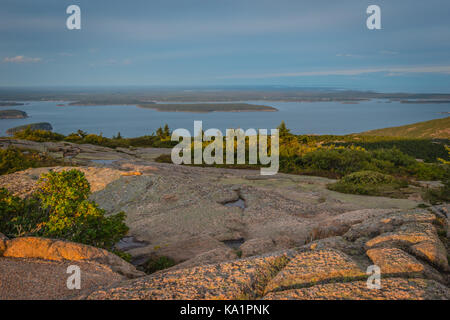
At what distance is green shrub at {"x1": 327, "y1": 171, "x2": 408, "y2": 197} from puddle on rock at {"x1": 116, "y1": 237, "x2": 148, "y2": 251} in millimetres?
8248

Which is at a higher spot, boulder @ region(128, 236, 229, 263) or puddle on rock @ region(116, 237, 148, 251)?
boulder @ region(128, 236, 229, 263)

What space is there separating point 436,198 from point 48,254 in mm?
10594

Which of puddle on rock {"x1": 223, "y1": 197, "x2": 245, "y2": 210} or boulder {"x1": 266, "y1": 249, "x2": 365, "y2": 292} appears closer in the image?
boulder {"x1": 266, "y1": 249, "x2": 365, "y2": 292}

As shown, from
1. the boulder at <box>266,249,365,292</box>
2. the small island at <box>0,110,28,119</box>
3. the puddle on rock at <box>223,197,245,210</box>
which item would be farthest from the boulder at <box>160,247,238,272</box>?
the small island at <box>0,110,28,119</box>

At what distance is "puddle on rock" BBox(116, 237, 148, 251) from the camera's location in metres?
7.57

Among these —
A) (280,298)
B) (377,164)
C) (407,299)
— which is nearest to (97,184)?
(280,298)

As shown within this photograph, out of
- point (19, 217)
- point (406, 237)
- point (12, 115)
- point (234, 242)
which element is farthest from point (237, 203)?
point (12, 115)

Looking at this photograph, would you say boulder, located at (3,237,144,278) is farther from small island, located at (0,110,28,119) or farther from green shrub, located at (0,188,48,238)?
small island, located at (0,110,28,119)

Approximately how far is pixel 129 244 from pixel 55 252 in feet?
10.7

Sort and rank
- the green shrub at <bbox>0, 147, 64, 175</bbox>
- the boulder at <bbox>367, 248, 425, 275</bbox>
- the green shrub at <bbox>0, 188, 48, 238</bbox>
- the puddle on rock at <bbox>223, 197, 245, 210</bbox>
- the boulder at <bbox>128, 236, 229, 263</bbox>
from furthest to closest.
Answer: the green shrub at <bbox>0, 147, 64, 175</bbox> < the puddle on rock at <bbox>223, 197, 245, 210</bbox> < the boulder at <bbox>128, 236, 229, 263</bbox> < the green shrub at <bbox>0, 188, 48, 238</bbox> < the boulder at <bbox>367, 248, 425, 275</bbox>

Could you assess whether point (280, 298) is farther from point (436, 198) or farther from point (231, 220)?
point (436, 198)

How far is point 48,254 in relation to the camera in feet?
14.9

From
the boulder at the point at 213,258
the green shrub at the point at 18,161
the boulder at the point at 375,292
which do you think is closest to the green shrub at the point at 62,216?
the boulder at the point at 213,258

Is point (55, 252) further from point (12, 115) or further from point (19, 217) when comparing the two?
point (12, 115)
